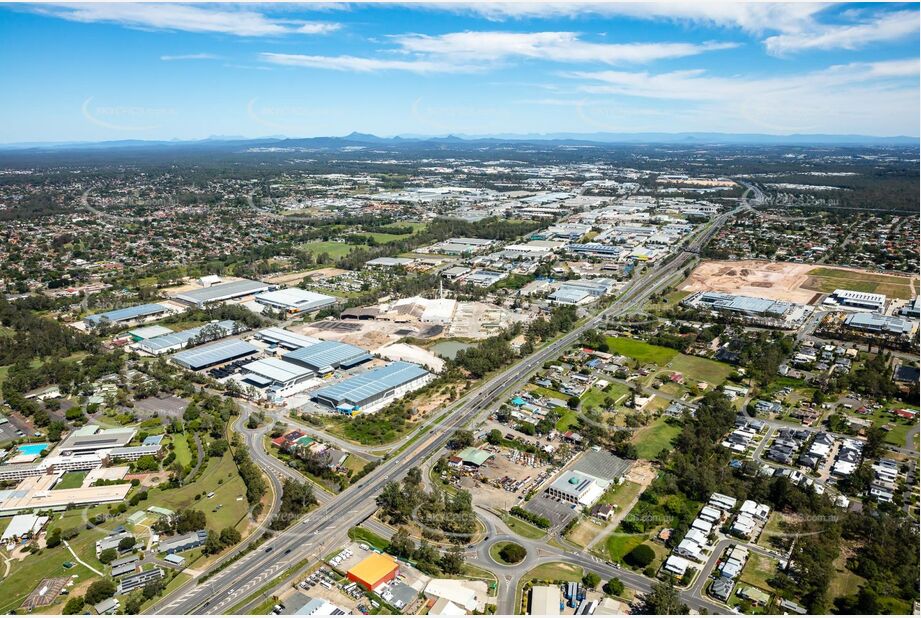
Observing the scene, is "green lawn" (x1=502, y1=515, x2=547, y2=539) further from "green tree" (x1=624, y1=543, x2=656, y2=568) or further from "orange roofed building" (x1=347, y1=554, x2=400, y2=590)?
"orange roofed building" (x1=347, y1=554, x2=400, y2=590)

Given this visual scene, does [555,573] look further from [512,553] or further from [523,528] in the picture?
[523,528]

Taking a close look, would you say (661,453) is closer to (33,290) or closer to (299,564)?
(299,564)

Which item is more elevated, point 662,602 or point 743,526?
point 662,602

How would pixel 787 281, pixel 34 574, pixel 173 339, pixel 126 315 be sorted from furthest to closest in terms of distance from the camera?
pixel 787 281
pixel 126 315
pixel 173 339
pixel 34 574

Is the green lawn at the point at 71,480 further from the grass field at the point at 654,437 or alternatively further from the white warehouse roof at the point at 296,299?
the grass field at the point at 654,437

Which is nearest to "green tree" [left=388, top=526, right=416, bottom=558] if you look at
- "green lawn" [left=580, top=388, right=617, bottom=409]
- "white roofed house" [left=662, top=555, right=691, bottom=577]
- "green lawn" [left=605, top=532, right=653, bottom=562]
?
"green lawn" [left=605, top=532, right=653, bottom=562]

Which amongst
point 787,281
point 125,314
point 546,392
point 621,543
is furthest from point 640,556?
point 787,281
